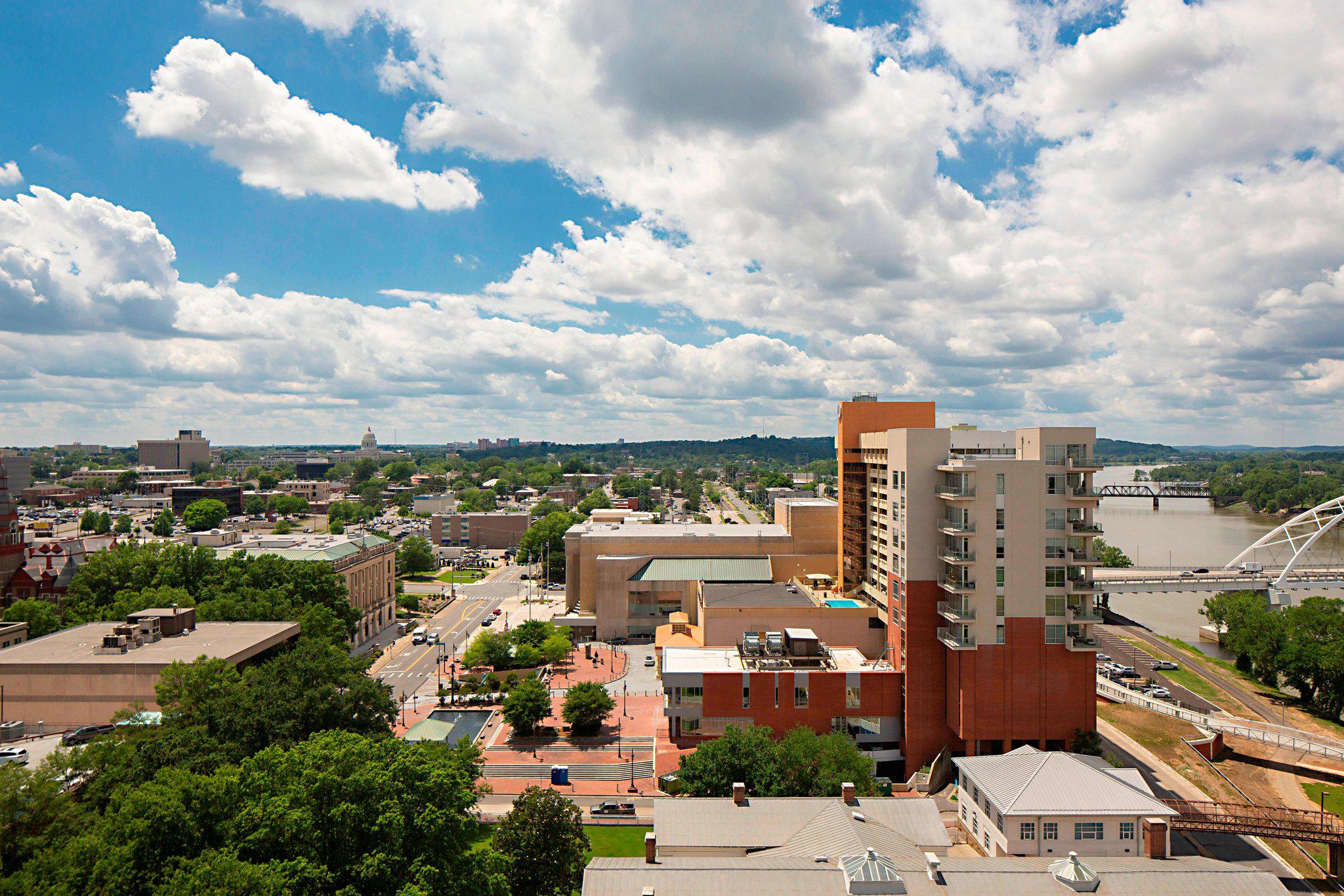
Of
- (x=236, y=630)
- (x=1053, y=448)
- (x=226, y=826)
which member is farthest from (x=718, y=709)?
(x=236, y=630)

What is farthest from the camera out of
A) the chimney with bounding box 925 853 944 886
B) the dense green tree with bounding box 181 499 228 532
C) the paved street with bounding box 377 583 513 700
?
the dense green tree with bounding box 181 499 228 532

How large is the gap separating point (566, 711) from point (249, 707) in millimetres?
25881

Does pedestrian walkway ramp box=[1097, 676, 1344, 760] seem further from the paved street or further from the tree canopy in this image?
the paved street

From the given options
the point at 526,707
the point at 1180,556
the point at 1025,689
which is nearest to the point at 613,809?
the point at 526,707

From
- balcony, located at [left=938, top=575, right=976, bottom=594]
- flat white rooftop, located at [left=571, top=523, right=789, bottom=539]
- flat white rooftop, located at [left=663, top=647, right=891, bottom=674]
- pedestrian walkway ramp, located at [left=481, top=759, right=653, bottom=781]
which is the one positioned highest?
balcony, located at [left=938, top=575, right=976, bottom=594]

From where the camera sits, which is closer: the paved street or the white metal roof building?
the white metal roof building

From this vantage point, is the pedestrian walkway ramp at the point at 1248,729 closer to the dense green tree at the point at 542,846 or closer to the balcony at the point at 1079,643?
the balcony at the point at 1079,643

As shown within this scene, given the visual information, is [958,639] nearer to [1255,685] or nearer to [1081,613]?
[1081,613]

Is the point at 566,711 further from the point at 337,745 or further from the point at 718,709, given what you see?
the point at 337,745

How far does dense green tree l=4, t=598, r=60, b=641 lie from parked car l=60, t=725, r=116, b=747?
23.6 m

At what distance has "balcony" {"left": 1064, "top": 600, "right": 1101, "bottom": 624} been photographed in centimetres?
5409

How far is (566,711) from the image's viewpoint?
6400 cm

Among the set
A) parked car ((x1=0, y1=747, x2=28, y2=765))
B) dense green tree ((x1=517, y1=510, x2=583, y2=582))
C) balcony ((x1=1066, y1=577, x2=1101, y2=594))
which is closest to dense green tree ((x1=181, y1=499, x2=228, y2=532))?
dense green tree ((x1=517, y1=510, x2=583, y2=582))

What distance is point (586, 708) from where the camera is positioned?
63969 mm
